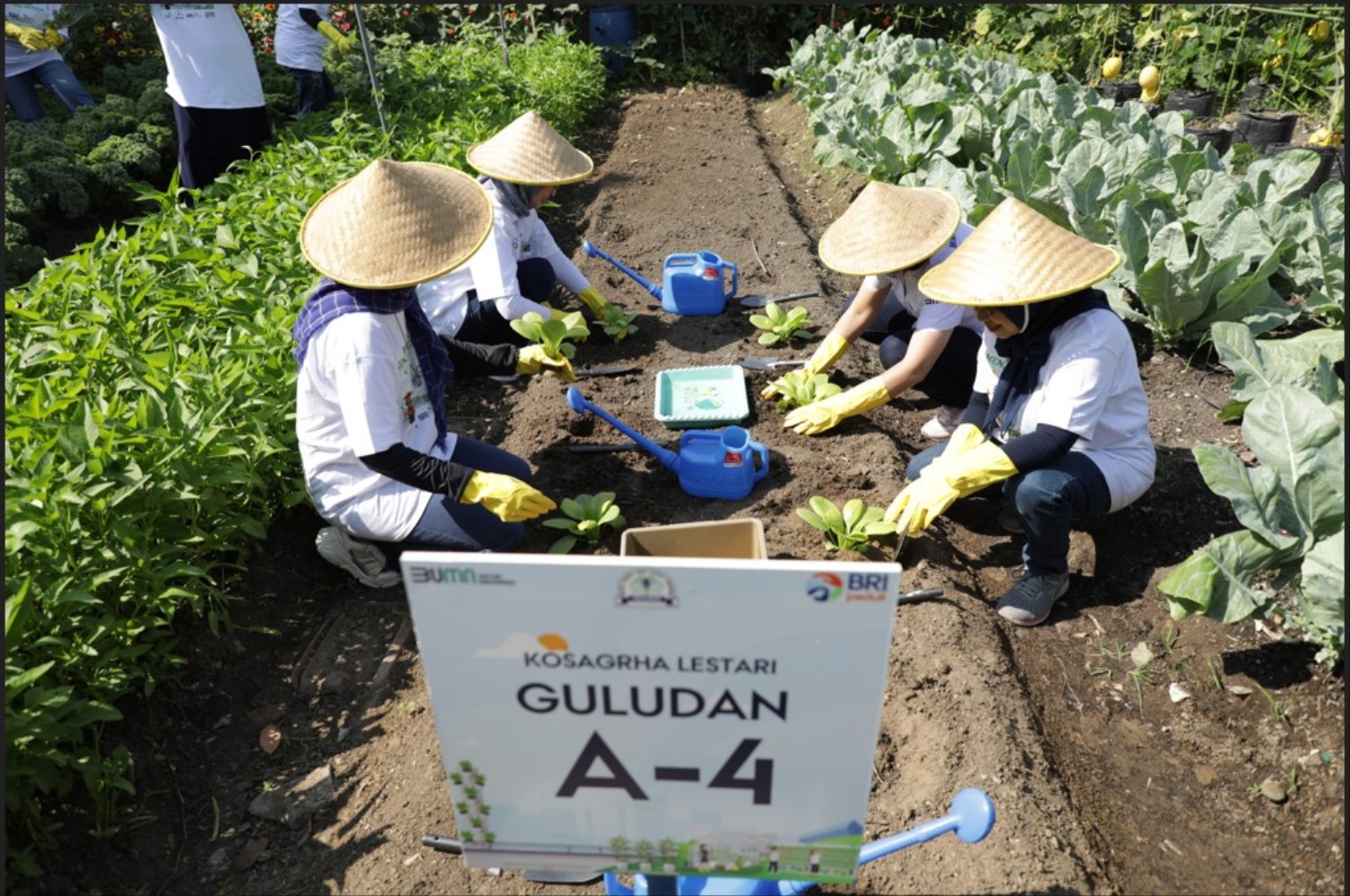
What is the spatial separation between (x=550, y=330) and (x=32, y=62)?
522 cm

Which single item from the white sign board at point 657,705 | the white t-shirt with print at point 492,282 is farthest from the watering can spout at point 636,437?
the white sign board at point 657,705

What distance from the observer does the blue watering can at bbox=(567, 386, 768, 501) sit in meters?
3.27

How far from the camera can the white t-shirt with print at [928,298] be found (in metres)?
3.36

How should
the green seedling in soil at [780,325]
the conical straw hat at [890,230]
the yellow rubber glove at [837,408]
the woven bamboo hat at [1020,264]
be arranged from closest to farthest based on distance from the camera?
1. the woven bamboo hat at [1020,264]
2. the conical straw hat at [890,230]
3. the yellow rubber glove at [837,408]
4. the green seedling in soil at [780,325]

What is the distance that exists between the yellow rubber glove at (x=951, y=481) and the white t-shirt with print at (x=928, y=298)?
0.70m

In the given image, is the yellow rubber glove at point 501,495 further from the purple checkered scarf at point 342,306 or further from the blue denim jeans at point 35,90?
the blue denim jeans at point 35,90

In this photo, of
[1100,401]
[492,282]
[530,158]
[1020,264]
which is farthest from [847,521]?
[530,158]

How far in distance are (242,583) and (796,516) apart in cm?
180

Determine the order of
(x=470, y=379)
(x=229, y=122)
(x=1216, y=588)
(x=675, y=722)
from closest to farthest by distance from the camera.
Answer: (x=675, y=722)
(x=1216, y=588)
(x=470, y=379)
(x=229, y=122)

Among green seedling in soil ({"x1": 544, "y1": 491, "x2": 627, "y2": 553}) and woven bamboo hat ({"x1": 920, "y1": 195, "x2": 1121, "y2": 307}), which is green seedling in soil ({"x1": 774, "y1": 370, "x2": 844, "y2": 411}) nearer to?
green seedling in soil ({"x1": 544, "y1": 491, "x2": 627, "y2": 553})


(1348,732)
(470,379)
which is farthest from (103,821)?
(1348,732)

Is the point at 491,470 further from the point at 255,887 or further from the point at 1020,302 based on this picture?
the point at 1020,302

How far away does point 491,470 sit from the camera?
10.7 ft

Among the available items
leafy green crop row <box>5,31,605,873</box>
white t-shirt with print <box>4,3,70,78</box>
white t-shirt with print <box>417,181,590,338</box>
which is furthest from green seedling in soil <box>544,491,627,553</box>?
white t-shirt with print <box>4,3,70,78</box>
